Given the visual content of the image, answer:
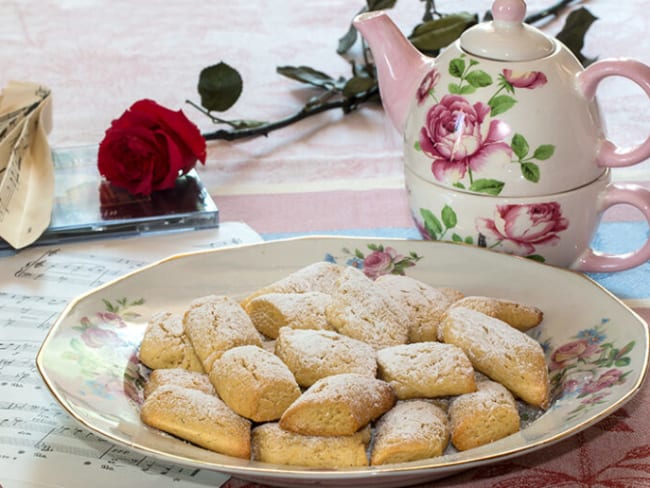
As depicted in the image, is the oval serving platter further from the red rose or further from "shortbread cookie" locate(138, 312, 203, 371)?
the red rose

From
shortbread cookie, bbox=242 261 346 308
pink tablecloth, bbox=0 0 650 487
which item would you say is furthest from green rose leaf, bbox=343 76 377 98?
shortbread cookie, bbox=242 261 346 308

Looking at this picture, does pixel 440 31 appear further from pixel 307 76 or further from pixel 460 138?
pixel 460 138

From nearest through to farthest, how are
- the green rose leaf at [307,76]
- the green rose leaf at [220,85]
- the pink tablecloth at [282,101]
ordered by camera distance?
the pink tablecloth at [282,101] → the green rose leaf at [220,85] → the green rose leaf at [307,76]

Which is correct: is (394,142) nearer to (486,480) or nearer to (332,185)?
(332,185)

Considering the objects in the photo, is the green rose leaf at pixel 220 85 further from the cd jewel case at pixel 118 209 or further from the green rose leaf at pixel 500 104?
the green rose leaf at pixel 500 104

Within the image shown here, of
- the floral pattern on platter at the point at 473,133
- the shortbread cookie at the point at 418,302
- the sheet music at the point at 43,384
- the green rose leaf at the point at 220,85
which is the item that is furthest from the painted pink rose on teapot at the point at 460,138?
the green rose leaf at the point at 220,85

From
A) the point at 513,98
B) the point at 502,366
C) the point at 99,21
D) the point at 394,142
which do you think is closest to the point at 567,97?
the point at 513,98

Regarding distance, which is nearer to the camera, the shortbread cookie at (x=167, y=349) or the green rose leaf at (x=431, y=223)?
the shortbread cookie at (x=167, y=349)
